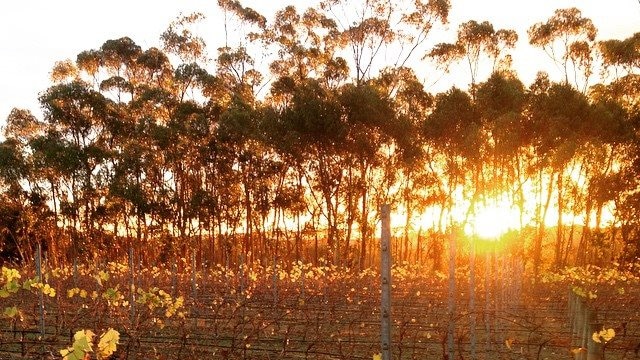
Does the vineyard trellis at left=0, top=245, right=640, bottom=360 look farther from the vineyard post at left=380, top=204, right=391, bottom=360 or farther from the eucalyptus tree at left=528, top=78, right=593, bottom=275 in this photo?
the eucalyptus tree at left=528, top=78, right=593, bottom=275

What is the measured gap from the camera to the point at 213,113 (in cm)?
3953

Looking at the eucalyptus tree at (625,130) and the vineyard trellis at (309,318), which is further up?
the eucalyptus tree at (625,130)

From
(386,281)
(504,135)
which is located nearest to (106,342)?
(386,281)

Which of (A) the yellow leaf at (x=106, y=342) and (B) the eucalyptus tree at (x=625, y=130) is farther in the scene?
(B) the eucalyptus tree at (x=625, y=130)

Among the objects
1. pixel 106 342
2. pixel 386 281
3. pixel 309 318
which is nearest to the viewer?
pixel 106 342

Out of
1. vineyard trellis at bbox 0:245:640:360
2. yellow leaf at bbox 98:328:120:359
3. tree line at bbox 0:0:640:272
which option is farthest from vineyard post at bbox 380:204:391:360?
tree line at bbox 0:0:640:272

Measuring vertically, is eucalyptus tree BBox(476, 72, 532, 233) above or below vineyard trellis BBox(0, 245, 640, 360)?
above

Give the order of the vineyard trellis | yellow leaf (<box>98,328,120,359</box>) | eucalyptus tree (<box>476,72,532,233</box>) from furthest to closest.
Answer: eucalyptus tree (<box>476,72,532,233</box>) → the vineyard trellis → yellow leaf (<box>98,328,120,359</box>)

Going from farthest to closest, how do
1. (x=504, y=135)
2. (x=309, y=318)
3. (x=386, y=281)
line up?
(x=504, y=135) → (x=309, y=318) → (x=386, y=281)

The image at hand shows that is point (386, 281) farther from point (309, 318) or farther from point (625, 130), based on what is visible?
point (625, 130)

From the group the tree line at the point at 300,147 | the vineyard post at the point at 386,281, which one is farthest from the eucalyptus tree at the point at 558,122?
the vineyard post at the point at 386,281

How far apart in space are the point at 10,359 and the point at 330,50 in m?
31.4

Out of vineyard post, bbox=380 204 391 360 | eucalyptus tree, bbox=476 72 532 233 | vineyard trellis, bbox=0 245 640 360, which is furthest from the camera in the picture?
eucalyptus tree, bbox=476 72 532 233

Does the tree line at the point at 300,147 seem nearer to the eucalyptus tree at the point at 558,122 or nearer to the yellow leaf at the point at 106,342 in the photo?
the eucalyptus tree at the point at 558,122
